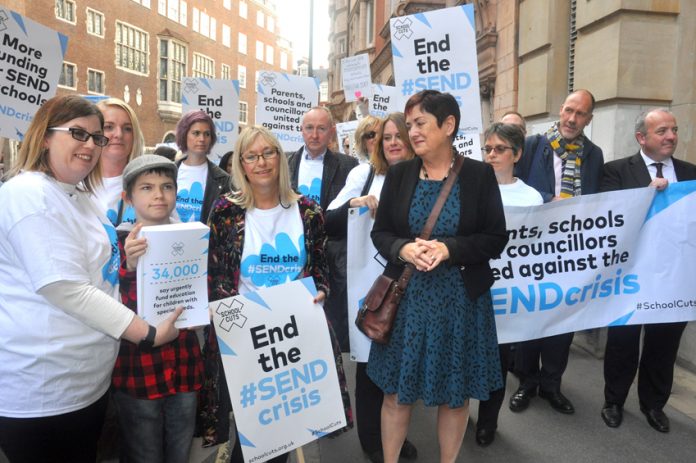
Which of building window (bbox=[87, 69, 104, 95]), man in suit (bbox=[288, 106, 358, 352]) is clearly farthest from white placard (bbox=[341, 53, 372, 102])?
building window (bbox=[87, 69, 104, 95])

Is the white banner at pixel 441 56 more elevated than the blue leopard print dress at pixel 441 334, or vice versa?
the white banner at pixel 441 56

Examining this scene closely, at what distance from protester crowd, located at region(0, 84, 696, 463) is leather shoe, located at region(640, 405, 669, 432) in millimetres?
23

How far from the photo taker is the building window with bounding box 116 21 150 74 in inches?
1342

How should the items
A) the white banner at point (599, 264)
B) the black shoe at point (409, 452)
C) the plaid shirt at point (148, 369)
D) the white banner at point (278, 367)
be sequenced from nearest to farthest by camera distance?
the plaid shirt at point (148, 369), the white banner at point (278, 367), the black shoe at point (409, 452), the white banner at point (599, 264)

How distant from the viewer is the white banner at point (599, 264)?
3.77 metres

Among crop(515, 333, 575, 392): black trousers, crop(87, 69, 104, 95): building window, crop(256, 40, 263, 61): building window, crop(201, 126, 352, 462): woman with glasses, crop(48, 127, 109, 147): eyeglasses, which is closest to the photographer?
crop(48, 127, 109, 147): eyeglasses

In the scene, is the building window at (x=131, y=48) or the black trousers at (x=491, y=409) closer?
the black trousers at (x=491, y=409)

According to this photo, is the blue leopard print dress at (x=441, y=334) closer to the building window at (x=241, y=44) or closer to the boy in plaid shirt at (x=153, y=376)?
the boy in plaid shirt at (x=153, y=376)

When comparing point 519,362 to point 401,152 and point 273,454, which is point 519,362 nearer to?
point 401,152

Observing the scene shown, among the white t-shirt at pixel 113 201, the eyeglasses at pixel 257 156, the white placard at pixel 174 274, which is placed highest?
the eyeglasses at pixel 257 156

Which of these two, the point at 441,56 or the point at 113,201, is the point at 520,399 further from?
the point at 113,201

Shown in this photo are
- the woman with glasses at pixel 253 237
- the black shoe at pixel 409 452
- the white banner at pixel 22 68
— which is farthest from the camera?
the white banner at pixel 22 68

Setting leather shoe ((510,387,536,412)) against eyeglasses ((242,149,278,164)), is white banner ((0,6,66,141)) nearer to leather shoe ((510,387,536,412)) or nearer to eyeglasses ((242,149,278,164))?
eyeglasses ((242,149,278,164))

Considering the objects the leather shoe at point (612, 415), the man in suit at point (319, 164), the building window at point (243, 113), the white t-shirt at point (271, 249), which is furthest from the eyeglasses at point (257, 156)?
the building window at point (243, 113)
